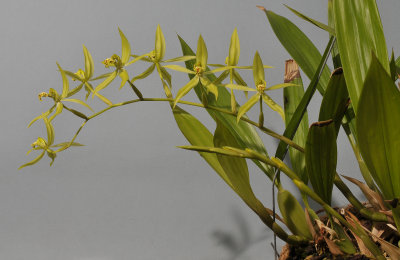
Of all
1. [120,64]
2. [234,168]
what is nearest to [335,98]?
[234,168]

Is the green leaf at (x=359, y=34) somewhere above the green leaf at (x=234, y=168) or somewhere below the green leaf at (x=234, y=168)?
above

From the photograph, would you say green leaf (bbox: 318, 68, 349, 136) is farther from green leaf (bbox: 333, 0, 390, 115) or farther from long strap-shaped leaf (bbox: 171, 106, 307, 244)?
long strap-shaped leaf (bbox: 171, 106, 307, 244)

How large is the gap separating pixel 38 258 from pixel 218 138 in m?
0.59

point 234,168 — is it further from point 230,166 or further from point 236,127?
point 236,127

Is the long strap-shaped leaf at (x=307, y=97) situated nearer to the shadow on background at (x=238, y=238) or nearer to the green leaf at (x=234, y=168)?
the green leaf at (x=234, y=168)

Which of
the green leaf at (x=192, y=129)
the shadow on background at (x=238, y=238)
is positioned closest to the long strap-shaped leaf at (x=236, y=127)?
the green leaf at (x=192, y=129)

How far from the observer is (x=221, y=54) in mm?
1112

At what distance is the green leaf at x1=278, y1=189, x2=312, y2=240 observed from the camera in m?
0.66

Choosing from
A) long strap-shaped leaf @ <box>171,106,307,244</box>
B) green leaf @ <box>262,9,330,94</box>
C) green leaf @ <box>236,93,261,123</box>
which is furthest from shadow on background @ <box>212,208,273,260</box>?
green leaf @ <box>236,93,261,123</box>

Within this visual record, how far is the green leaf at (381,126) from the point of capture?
483 mm

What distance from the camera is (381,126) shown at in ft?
1.69

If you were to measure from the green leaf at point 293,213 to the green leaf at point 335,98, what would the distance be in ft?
0.40

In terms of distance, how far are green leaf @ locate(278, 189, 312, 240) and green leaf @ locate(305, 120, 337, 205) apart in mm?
42

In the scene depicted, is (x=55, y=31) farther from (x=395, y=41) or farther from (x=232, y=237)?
(x=395, y=41)
